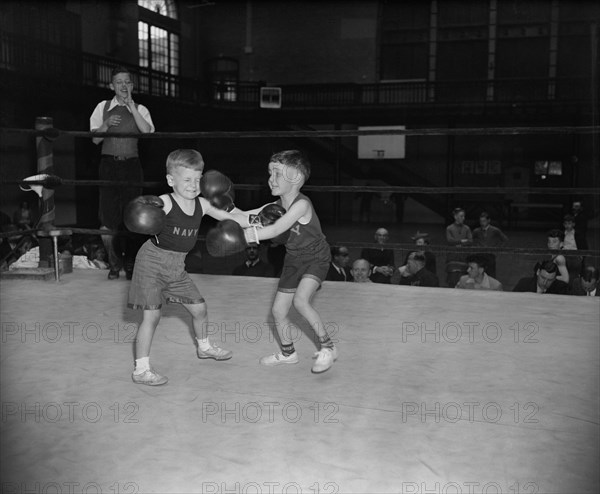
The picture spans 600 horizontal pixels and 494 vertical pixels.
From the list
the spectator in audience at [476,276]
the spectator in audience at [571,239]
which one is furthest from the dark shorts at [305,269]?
the spectator in audience at [571,239]

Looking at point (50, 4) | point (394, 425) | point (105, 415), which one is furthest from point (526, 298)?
point (50, 4)

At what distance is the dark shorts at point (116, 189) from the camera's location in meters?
3.65

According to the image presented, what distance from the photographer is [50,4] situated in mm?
12680

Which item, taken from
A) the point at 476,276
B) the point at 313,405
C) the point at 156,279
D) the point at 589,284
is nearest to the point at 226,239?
the point at 156,279

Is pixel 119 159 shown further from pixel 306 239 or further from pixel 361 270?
pixel 361 270

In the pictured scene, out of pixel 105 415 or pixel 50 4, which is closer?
pixel 105 415

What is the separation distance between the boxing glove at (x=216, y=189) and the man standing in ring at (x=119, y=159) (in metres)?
Answer: 1.44

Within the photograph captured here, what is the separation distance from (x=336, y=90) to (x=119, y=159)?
12640mm

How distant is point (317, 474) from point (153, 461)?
1.20 ft

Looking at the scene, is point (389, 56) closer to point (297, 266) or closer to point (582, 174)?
point (582, 174)

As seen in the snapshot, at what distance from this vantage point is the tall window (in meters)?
14.9

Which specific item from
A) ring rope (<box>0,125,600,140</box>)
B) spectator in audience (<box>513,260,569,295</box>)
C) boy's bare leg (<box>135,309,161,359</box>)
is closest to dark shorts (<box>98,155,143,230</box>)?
ring rope (<box>0,125,600,140</box>)

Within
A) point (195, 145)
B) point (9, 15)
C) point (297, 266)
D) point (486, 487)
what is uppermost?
point (9, 15)

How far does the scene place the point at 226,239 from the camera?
79.5 inches
